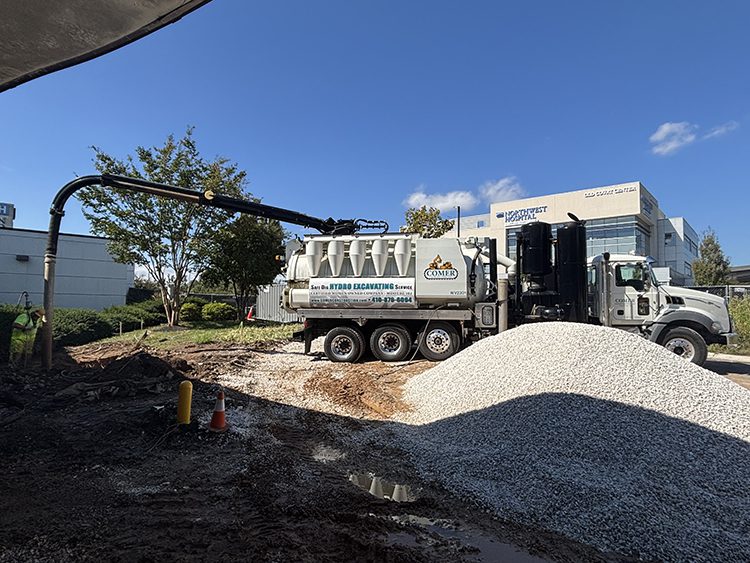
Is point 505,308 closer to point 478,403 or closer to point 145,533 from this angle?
point 478,403

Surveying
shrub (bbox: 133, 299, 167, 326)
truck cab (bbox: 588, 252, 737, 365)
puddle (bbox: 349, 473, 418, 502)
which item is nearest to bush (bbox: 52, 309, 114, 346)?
shrub (bbox: 133, 299, 167, 326)

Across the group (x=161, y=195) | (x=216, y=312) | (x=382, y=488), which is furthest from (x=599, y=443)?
(x=216, y=312)

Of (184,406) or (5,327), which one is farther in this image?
(5,327)

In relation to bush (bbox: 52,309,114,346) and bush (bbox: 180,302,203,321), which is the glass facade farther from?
bush (bbox: 52,309,114,346)

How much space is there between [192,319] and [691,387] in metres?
22.9

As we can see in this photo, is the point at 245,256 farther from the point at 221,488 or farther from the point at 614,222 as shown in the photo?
the point at 614,222

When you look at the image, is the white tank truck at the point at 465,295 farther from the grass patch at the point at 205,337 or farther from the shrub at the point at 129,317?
the shrub at the point at 129,317

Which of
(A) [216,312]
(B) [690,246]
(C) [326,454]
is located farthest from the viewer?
(B) [690,246]

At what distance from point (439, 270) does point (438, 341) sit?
1.90 meters

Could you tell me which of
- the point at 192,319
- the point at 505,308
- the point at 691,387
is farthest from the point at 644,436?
the point at 192,319

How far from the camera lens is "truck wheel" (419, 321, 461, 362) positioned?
35.7 feet

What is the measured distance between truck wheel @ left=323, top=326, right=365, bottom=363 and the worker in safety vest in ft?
22.0

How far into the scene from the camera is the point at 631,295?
35.4 ft

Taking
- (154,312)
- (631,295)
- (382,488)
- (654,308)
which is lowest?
(382,488)
